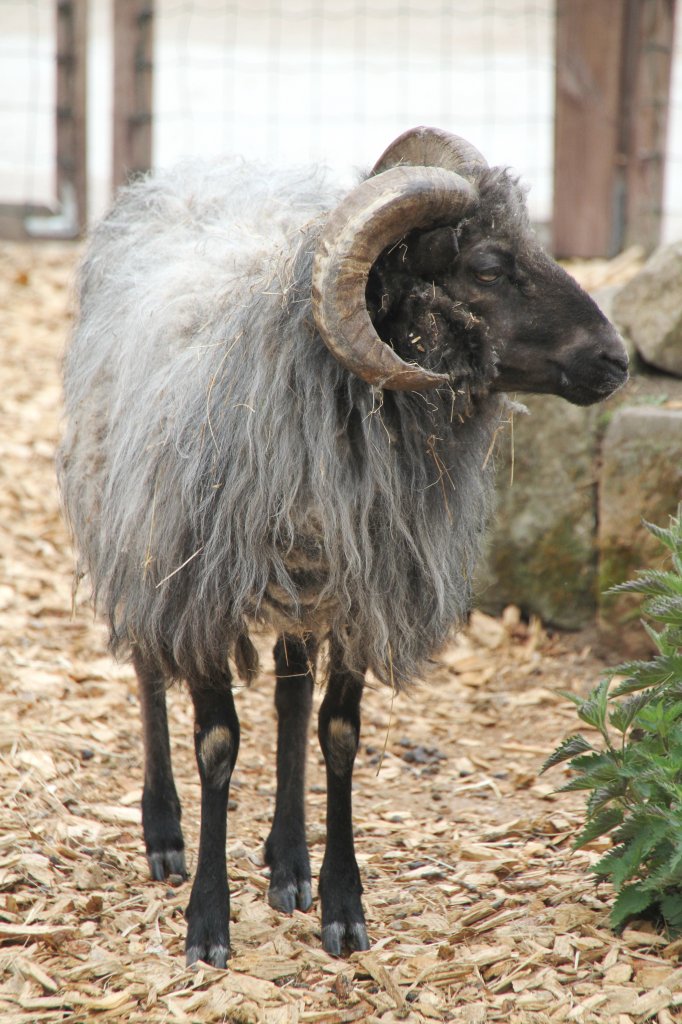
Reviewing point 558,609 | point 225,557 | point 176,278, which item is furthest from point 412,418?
point 558,609

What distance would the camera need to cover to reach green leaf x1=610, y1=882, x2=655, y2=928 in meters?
3.01

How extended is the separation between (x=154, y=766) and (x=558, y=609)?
7.68 ft

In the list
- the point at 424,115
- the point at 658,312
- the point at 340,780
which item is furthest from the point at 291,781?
the point at 424,115

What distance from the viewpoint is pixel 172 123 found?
32.6ft

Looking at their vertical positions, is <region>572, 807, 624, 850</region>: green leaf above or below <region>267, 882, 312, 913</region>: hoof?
above

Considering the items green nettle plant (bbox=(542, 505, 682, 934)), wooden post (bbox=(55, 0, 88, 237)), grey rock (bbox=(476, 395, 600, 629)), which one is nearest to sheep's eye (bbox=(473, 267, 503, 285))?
green nettle plant (bbox=(542, 505, 682, 934))

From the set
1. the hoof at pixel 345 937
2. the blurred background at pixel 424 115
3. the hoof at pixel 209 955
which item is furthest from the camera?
the blurred background at pixel 424 115

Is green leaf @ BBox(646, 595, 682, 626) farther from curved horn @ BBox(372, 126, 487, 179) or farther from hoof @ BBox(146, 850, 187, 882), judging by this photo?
hoof @ BBox(146, 850, 187, 882)

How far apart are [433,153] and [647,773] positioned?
1674 millimetres

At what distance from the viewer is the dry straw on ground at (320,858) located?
2949mm

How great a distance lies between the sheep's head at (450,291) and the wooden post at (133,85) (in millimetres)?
6171

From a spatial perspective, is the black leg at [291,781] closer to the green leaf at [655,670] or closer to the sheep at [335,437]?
the sheep at [335,437]

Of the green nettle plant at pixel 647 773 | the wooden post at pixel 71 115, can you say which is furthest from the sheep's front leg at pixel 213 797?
the wooden post at pixel 71 115

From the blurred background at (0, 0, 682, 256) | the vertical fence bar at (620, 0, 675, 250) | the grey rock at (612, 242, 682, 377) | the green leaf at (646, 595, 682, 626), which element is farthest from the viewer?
the blurred background at (0, 0, 682, 256)
